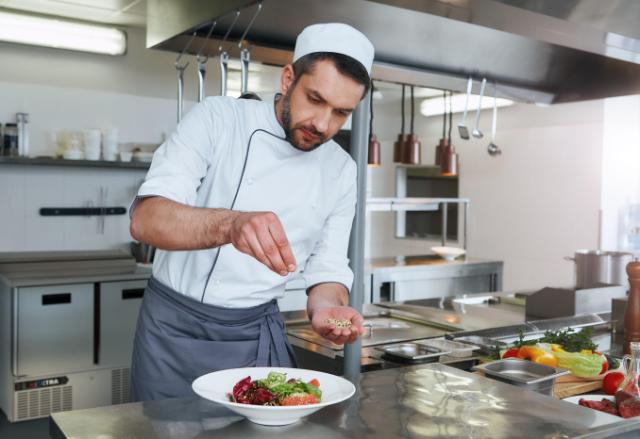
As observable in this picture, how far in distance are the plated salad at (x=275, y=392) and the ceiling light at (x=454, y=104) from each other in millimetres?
5773

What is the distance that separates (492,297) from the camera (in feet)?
12.2

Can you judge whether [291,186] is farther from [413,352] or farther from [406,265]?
[406,265]

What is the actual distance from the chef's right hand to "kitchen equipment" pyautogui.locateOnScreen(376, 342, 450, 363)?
1.01 meters

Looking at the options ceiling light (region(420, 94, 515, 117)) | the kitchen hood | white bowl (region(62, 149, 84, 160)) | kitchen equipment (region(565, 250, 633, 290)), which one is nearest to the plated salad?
the kitchen hood

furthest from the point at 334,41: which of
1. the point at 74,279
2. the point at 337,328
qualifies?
the point at 74,279

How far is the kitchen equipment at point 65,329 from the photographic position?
4055 millimetres

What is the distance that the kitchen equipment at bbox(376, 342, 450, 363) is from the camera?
2.03 m

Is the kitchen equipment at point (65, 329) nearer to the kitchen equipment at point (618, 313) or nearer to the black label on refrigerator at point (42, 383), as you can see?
the black label on refrigerator at point (42, 383)

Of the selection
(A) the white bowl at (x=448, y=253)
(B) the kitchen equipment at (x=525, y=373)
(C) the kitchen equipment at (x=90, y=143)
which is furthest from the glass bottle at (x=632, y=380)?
(C) the kitchen equipment at (x=90, y=143)

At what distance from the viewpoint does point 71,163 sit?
494 centimetres

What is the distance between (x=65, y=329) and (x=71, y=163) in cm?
134

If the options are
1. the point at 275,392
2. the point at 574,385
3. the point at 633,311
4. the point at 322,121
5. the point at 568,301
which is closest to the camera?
the point at 275,392

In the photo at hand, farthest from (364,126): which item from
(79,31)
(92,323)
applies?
(79,31)

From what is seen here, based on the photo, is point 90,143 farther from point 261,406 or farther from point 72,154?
point 261,406
